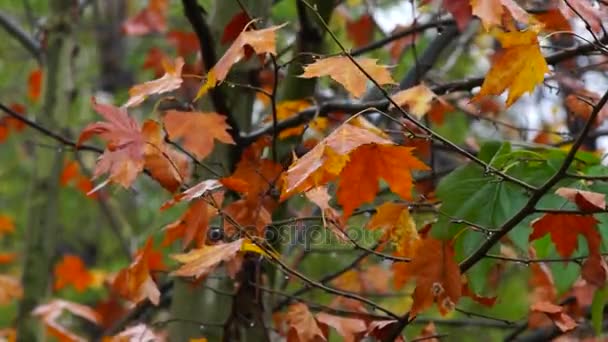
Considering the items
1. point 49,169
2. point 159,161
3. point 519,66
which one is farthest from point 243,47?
point 49,169

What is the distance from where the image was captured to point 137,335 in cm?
147

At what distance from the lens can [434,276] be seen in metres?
1.20

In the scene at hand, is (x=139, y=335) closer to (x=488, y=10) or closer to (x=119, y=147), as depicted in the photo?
(x=119, y=147)

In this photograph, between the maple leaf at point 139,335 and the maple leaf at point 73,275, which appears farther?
the maple leaf at point 73,275

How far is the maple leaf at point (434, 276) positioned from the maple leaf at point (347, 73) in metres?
0.24

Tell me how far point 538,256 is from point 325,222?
46cm

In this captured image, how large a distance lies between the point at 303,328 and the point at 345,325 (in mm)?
84

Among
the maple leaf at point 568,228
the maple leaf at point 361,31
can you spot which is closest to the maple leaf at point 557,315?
the maple leaf at point 568,228

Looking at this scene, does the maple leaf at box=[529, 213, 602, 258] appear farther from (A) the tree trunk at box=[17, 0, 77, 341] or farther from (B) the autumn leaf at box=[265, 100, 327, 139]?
(A) the tree trunk at box=[17, 0, 77, 341]

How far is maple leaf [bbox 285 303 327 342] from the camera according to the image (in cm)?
147

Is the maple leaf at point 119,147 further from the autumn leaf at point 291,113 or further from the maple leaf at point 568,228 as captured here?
the maple leaf at point 568,228

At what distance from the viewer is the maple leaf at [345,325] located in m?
1.50

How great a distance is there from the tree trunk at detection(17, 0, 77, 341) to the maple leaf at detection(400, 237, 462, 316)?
1534 mm

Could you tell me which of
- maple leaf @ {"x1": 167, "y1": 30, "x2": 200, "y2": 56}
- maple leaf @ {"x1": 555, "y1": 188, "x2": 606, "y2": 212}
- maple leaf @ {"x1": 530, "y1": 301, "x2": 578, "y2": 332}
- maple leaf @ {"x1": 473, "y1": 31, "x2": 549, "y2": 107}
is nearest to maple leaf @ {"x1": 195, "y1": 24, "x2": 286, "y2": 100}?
maple leaf @ {"x1": 473, "y1": 31, "x2": 549, "y2": 107}
